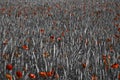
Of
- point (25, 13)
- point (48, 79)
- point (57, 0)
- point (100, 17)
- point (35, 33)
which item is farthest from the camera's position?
point (57, 0)

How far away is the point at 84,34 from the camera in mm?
4359

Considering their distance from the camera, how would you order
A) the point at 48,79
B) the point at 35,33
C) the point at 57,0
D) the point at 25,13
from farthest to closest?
the point at 57,0, the point at 25,13, the point at 35,33, the point at 48,79

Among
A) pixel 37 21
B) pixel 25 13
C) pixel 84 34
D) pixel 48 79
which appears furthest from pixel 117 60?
pixel 25 13

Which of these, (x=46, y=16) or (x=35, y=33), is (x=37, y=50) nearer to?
(x=35, y=33)

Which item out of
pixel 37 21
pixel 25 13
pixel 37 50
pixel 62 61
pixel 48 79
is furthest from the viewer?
pixel 25 13

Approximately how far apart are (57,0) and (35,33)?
6461 mm

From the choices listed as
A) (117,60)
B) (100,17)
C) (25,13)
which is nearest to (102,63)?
(117,60)

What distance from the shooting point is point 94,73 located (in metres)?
2.59

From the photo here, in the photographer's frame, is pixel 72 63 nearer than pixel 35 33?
Yes

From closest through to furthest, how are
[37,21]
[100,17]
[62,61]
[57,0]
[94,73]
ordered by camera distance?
1. [94,73]
2. [62,61]
3. [37,21]
4. [100,17]
5. [57,0]

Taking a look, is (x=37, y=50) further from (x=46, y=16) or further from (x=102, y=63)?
(x=46, y=16)

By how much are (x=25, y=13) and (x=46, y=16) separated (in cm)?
68

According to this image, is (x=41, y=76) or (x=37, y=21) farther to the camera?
(x=37, y=21)

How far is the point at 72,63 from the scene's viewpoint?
2818 millimetres
